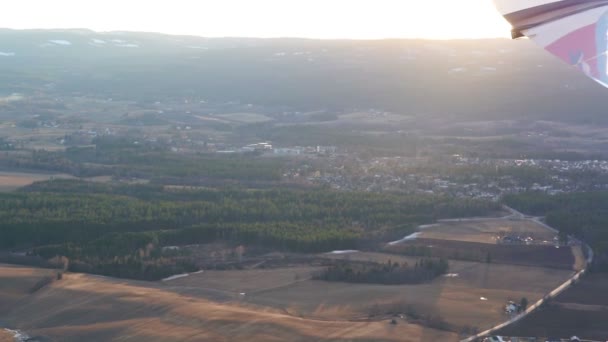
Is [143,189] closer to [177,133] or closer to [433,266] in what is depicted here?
[433,266]

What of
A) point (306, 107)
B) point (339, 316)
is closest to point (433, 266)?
point (339, 316)

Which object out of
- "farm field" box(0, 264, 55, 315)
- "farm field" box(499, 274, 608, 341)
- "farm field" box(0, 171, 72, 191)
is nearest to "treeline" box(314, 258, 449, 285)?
"farm field" box(499, 274, 608, 341)

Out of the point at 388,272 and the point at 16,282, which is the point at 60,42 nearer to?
the point at 16,282

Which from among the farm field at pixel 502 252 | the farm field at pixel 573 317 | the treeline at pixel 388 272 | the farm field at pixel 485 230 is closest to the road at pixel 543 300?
the farm field at pixel 573 317

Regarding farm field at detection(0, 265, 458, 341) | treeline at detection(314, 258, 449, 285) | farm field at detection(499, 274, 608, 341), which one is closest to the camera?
farm field at detection(0, 265, 458, 341)

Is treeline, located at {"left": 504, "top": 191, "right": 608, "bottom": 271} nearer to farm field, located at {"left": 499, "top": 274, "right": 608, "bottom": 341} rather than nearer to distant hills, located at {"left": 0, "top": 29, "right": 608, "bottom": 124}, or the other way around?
farm field, located at {"left": 499, "top": 274, "right": 608, "bottom": 341}

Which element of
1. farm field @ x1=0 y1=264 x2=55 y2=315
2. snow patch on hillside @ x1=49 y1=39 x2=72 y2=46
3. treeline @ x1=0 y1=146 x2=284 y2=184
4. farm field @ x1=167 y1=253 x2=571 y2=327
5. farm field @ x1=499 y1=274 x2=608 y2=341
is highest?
snow patch on hillside @ x1=49 y1=39 x2=72 y2=46

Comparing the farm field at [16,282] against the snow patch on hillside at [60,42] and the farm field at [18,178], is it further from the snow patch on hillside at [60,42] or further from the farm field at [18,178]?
the snow patch on hillside at [60,42]
